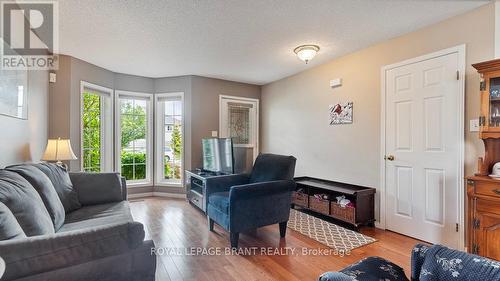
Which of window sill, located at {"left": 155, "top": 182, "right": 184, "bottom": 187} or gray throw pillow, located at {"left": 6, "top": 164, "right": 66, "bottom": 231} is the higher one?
gray throw pillow, located at {"left": 6, "top": 164, "right": 66, "bottom": 231}

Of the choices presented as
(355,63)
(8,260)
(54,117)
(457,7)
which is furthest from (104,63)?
(457,7)

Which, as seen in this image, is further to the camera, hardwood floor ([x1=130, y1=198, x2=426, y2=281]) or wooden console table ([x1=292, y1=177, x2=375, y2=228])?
wooden console table ([x1=292, y1=177, x2=375, y2=228])

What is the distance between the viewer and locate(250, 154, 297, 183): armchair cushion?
9.36ft

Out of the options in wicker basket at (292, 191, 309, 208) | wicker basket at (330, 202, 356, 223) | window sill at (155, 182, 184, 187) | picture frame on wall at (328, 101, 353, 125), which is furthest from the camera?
window sill at (155, 182, 184, 187)

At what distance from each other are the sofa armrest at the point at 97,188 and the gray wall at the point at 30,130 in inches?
21.4

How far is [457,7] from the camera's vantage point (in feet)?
7.60

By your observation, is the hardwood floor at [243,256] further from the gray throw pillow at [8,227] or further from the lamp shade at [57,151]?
the lamp shade at [57,151]

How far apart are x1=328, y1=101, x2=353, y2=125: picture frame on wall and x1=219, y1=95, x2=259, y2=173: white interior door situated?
1.81m

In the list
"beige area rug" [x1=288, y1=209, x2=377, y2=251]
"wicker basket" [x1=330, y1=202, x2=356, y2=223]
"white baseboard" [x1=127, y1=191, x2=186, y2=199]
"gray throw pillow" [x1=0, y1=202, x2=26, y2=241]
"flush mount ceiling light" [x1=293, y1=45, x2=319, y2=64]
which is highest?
"flush mount ceiling light" [x1=293, y1=45, x2=319, y2=64]

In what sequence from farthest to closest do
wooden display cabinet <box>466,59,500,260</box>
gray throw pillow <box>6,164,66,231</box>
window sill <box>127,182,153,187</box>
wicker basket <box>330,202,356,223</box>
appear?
window sill <box>127,182,153,187</box> → wicker basket <box>330,202,356,223</box> → wooden display cabinet <box>466,59,500,260</box> → gray throw pillow <box>6,164,66,231</box>

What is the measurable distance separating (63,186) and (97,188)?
0.36 m

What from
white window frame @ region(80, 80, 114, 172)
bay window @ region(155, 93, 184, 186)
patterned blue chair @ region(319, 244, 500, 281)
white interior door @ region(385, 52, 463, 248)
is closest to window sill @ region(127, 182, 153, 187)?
bay window @ region(155, 93, 184, 186)

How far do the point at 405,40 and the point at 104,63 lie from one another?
4366 millimetres

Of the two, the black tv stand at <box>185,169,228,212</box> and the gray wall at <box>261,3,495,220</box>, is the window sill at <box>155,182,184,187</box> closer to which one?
the black tv stand at <box>185,169,228,212</box>
